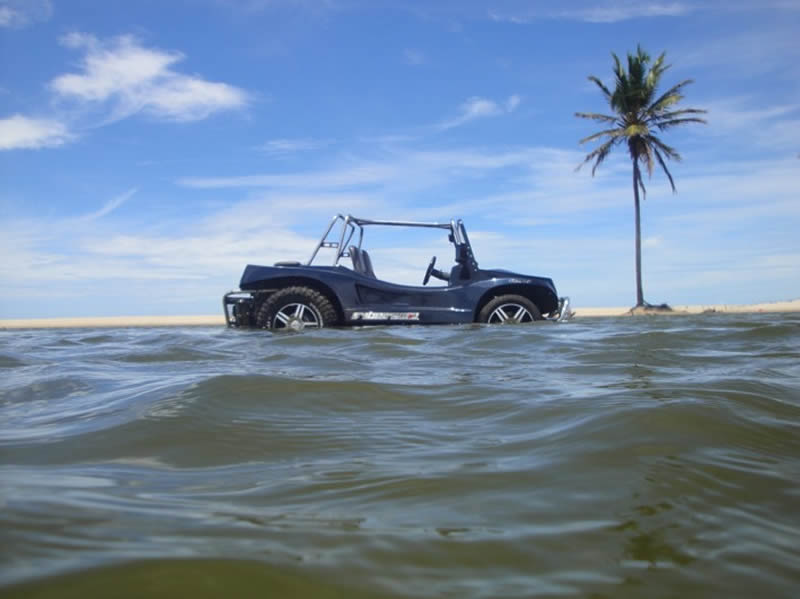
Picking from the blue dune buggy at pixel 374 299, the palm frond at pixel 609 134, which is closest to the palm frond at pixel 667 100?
the palm frond at pixel 609 134

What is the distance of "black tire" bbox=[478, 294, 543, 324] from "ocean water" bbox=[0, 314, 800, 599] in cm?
475

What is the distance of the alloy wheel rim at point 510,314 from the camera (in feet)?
24.4

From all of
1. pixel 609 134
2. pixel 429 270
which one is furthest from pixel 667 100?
pixel 429 270

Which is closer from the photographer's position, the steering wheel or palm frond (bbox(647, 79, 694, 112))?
the steering wheel

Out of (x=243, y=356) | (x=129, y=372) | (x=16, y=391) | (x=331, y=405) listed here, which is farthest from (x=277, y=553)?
(x=243, y=356)

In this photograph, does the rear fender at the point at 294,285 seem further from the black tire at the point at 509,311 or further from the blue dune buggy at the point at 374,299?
the black tire at the point at 509,311

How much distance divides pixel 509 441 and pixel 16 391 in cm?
211

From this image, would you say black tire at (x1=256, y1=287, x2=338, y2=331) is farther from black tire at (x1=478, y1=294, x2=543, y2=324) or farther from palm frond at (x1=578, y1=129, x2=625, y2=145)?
palm frond at (x1=578, y1=129, x2=625, y2=145)

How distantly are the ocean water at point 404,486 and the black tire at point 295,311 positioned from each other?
4.21 m

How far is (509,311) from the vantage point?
7.52 metres

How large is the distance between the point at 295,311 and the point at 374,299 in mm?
987

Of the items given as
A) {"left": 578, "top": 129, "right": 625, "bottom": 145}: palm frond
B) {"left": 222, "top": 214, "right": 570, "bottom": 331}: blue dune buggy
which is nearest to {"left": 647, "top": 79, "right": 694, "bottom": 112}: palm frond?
{"left": 578, "top": 129, "right": 625, "bottom": 145}: palm frond

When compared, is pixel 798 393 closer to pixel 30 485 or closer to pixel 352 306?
pixel 30 485

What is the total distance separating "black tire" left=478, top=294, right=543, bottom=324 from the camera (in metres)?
7.44
